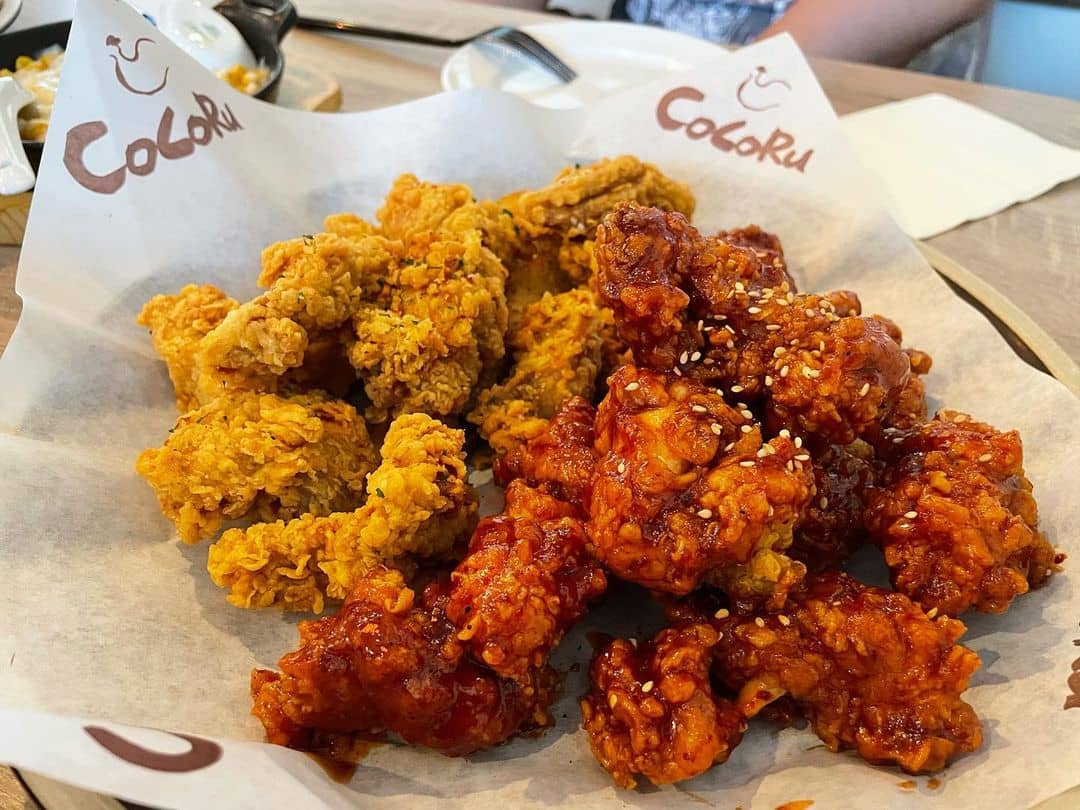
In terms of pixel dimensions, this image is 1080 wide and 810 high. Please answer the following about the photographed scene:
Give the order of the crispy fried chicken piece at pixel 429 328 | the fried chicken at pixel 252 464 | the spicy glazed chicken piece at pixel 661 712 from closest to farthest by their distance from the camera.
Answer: the spicy glazed chicken piece at pixel 661 712, the fried chicken at pixel 252 464, the crispy fried chicken piece at pixel 429 328

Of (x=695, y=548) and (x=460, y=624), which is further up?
(x=695, y=548)

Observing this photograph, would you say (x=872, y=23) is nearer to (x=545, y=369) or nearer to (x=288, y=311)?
(x=545, y=369)

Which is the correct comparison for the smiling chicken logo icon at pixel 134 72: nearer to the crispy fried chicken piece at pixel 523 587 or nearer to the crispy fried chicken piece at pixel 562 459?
the crispy fried chicken piece at pixel 562 459

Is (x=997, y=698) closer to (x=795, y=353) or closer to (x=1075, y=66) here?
(x=795, y=353)

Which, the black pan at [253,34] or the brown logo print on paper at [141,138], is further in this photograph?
the black pan at [253,34]

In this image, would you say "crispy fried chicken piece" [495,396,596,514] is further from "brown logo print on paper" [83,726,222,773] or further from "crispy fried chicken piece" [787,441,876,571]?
"brown logo print on paper" [83,726,222,773]

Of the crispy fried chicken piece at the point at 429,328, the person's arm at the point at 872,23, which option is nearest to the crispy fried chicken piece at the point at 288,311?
the crispy fried chicken piece at the point at 429,328

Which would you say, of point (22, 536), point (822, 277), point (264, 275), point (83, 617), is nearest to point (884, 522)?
point (822, 277)
